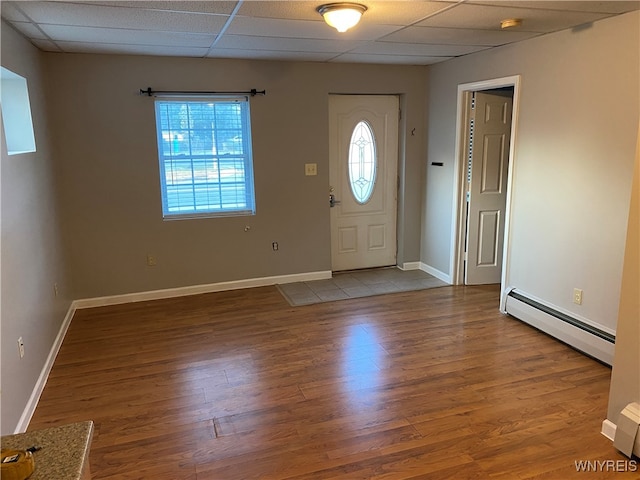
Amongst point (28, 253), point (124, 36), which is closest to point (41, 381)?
point (28, 253)

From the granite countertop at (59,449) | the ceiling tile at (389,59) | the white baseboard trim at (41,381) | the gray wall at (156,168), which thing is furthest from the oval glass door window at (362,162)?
the granite countertop at (59,449)

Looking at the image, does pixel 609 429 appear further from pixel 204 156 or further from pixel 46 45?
pixel 46 45

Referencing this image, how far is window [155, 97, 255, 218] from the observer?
14.9 ft

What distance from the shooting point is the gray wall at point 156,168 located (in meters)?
4.26

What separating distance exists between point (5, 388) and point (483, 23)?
355cm

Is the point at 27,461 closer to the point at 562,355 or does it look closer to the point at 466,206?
the point at 562,355

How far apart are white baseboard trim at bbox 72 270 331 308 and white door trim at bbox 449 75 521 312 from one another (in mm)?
1418

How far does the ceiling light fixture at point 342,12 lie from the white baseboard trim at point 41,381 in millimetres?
2814

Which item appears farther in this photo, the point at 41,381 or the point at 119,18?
the point at 41,381

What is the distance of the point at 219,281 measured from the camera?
16.2 feet

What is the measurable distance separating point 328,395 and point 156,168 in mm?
2809

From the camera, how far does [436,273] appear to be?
534 cm

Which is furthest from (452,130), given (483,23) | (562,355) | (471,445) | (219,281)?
(471,445)

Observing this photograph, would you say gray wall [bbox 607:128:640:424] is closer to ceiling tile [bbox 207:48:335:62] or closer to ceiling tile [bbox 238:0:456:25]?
ceiling tile [bbox 238:0:456:25]
